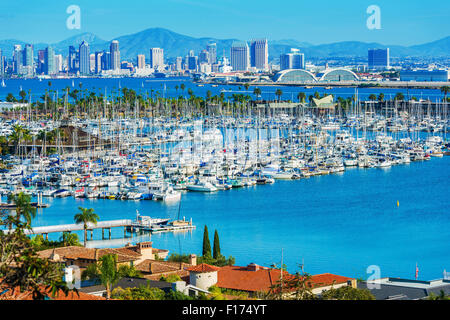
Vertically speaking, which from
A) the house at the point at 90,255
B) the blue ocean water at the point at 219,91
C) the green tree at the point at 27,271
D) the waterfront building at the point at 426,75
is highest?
the waterfront building at the point at 426,75

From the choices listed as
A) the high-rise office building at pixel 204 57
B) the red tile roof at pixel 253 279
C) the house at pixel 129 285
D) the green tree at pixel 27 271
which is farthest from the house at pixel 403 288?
the high-rise office building at pixel 204 57

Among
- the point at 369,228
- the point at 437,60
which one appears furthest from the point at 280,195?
the point at 437,60

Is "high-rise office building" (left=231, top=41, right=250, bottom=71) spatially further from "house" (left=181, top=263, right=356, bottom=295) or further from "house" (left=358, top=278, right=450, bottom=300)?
"house" (left=181, top=263, right=356, bottom=295)

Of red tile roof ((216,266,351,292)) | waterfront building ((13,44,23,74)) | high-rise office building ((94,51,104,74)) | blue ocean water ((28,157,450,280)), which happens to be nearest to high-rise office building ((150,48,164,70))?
high-rise office building ((94,51,104,74))

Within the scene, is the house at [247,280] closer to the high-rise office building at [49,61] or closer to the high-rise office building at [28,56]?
the high-rise office building at [28,56]
